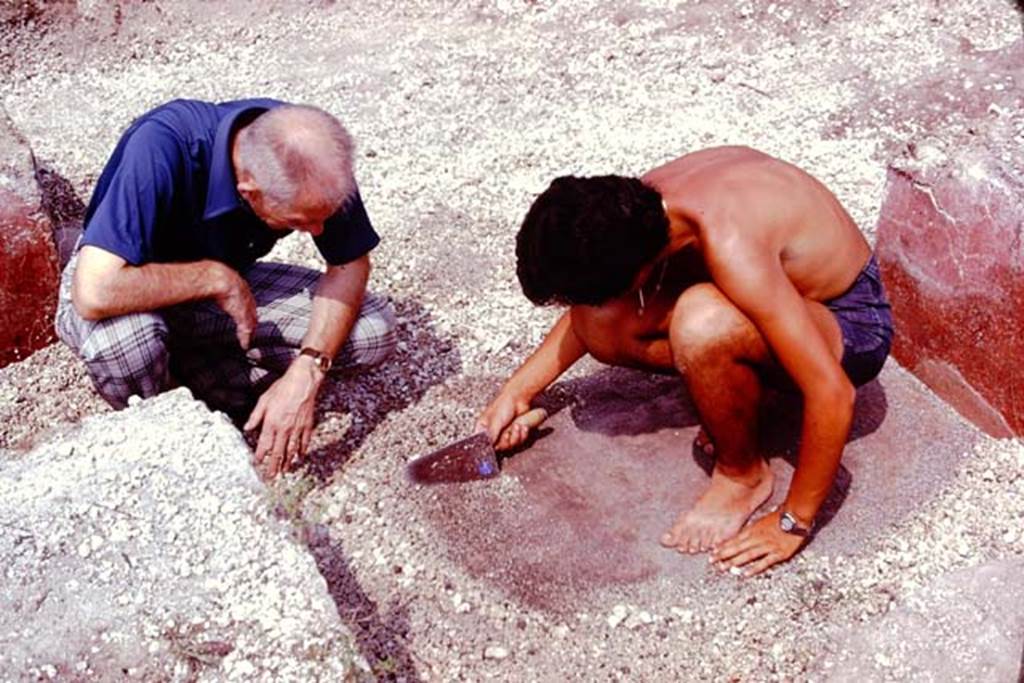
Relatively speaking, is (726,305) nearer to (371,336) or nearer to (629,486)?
(629,486)

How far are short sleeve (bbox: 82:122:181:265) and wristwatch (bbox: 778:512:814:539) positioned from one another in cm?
168

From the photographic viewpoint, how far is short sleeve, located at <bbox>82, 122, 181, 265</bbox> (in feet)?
9.11

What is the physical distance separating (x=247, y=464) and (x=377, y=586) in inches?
20.7

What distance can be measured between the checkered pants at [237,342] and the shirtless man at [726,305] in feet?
1.61

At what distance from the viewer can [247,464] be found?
2.36m

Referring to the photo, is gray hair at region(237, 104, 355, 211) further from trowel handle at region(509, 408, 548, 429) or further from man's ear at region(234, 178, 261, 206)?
trowel handle at region(509, 408, 548, 429)

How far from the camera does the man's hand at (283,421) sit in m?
2.85

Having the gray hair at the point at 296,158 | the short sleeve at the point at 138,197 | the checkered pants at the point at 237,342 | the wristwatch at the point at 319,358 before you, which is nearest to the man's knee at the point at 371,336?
the checkered pants at the point at 237,342

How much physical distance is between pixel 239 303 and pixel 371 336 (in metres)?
0.45

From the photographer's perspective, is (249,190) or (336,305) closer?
(249,190)

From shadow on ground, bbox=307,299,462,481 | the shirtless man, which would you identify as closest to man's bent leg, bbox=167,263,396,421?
shadow on ground, bbox=307,299,462,481

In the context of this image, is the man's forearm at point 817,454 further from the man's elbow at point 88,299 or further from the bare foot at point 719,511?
the man's elbow at point 88,299

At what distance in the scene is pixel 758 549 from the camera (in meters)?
2.71

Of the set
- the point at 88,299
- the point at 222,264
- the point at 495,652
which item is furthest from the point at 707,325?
the point at 88,299
